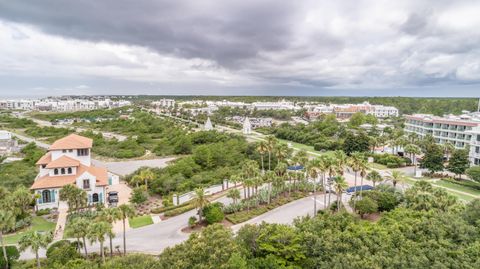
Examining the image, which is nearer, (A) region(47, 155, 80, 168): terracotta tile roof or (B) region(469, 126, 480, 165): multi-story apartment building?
(A) region(47, 155, 80, 168): terracotta tile roof

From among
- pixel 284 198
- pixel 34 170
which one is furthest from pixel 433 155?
pixel 34 170

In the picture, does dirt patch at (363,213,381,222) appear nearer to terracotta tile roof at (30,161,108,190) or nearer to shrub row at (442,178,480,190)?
shrub row at (442,178,480,190)

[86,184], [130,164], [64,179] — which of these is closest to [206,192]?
[86,184]

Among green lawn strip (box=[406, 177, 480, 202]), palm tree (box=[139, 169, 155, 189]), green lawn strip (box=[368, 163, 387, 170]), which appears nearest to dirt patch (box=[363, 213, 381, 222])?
green lawn strip (box=[406, 177, 480, 202])

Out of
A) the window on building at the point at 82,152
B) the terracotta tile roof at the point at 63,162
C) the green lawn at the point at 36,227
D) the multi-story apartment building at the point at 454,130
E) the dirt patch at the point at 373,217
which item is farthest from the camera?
the multi-story apartment building at the point at 454,130

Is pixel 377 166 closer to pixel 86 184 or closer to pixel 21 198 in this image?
pixel 86 184

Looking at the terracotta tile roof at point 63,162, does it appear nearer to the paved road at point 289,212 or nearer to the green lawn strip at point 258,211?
the green lawn strip at point 258,211

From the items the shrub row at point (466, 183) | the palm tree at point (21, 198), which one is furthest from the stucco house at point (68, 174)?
the shrub row at point (466, 183)
